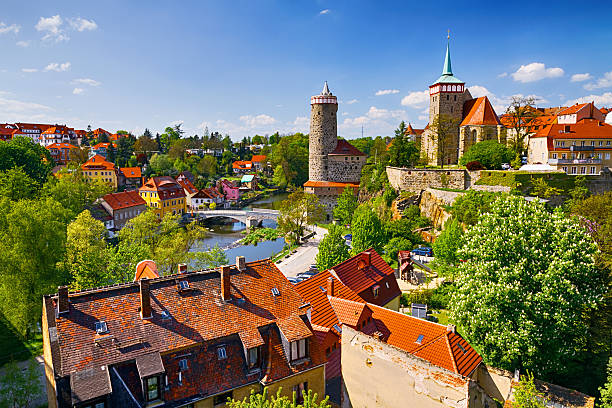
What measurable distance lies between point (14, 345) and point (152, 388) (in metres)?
16.0

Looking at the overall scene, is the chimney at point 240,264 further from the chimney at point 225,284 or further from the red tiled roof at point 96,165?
the red tiled roof at point 96,165

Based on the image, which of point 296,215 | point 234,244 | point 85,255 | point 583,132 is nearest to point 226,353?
point 85,255

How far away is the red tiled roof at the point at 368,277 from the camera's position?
22.2m

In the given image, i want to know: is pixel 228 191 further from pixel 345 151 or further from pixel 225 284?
pixel 225 284

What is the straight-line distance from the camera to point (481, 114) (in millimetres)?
45469

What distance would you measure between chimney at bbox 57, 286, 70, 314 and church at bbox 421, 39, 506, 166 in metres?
42.1

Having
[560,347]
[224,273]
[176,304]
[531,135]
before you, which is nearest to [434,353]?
[560,347]

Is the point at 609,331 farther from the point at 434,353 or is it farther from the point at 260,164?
the point at 260,164

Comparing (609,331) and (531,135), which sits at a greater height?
(531,135)

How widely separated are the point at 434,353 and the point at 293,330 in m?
5.57

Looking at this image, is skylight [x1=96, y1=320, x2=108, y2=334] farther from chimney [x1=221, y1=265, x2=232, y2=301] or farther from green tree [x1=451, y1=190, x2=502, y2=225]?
green tree [x1=451, y1=190, x2=502, y2=225]

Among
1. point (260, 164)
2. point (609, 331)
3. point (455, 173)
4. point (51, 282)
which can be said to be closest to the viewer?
point (609, 331)

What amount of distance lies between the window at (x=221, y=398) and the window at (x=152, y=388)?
188 cm

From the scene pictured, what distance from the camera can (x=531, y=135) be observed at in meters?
41.6
